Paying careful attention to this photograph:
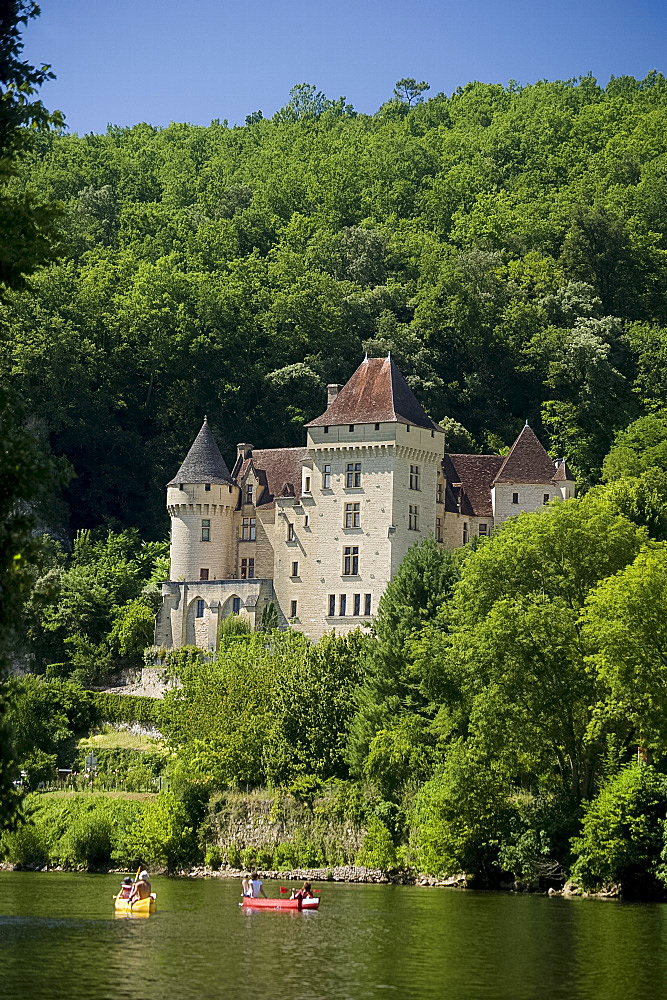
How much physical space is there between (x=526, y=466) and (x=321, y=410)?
18.9m

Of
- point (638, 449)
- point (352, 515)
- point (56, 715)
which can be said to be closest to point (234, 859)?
point (56, 715)

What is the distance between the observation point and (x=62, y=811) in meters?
58.3

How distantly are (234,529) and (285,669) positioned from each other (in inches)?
905

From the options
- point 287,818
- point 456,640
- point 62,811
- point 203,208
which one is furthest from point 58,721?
point 203,208

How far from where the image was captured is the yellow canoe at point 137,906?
137 feet

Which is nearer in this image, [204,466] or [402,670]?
[402,670]

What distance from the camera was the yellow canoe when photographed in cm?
4162

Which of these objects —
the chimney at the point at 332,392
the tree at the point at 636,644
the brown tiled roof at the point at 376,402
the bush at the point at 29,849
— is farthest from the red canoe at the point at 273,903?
the chimney at the point at 332,392

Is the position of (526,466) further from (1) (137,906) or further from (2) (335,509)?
(1) (137,906)

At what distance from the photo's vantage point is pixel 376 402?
80750 millimetres

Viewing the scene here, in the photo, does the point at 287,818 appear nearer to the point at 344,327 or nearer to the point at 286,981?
the point at 286,981

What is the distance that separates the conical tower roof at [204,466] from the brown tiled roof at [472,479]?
10609mm

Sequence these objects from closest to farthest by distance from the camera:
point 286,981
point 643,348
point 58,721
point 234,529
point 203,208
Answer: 1. point 286,981
2. point 58,721
3. point 234,529
4. point 643,348
5. point 203,208

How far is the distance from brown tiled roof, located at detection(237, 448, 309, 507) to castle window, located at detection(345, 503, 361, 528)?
12.0 feet
